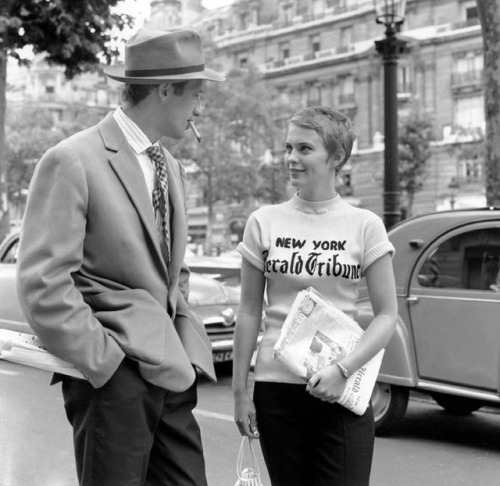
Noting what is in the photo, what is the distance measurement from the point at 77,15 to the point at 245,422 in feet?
43.1

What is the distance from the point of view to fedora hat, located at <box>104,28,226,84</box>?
262 centimetres

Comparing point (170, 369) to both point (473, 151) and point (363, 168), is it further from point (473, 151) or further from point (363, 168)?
point (363, 168)

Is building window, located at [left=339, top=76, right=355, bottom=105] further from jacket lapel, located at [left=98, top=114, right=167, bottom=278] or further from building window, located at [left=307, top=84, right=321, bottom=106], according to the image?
jacket lapel, located at [left=98, top=114, right=167, bottom=278]

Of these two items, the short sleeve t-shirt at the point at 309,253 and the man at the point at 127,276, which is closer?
the man at the point at 127,276

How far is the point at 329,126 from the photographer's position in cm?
288

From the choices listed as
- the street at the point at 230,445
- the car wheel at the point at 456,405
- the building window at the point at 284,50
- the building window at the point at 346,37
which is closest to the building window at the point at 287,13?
the building window at the point at 284,50

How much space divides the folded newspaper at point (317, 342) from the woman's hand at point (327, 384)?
0.09 ft

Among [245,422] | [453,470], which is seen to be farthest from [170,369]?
[453,470]

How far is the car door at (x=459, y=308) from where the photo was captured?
6.11m

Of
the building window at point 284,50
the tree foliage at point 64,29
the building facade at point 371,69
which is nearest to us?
the tree foliage at point 64,29

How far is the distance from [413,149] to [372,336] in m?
42.3

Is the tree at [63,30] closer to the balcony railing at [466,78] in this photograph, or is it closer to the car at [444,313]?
the car at [444,313]

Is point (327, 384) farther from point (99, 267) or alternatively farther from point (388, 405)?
point (388, 405)

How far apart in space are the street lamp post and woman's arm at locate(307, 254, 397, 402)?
823cm
